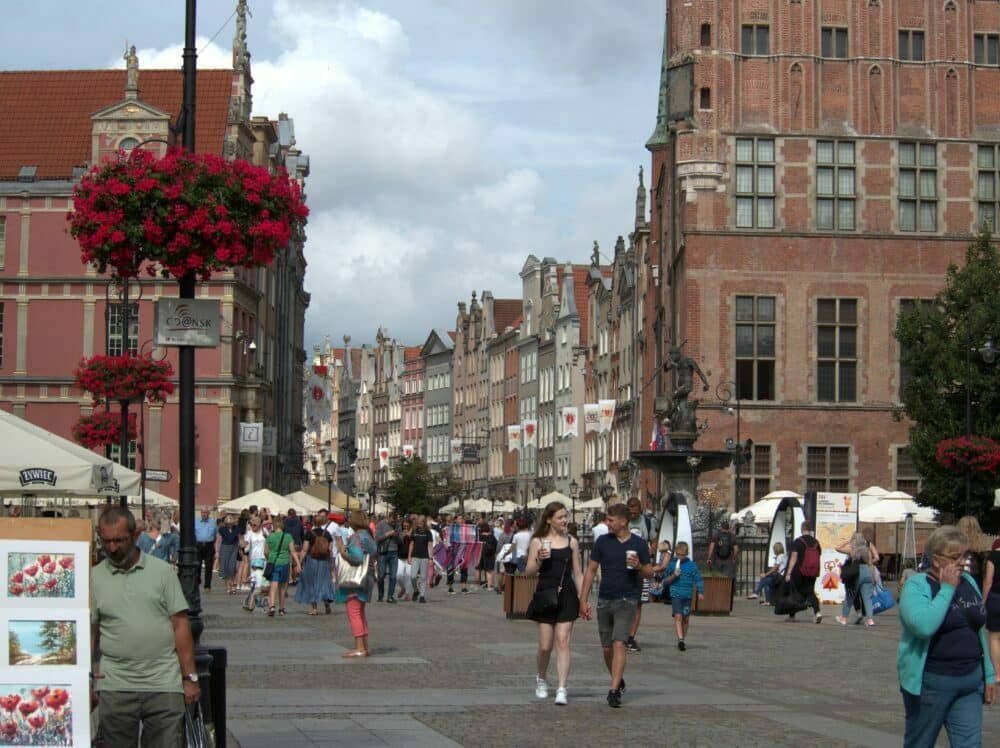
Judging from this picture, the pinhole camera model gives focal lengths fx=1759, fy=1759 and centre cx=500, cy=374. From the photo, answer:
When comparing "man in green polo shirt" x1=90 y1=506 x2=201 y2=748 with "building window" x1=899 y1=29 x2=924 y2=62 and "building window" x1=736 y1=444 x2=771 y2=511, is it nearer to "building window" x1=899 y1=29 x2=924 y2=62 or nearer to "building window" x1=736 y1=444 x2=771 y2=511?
"building window" x1=736 y1=444 x2=771 y2=511

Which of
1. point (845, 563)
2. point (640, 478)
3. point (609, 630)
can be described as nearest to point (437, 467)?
point (640, 478)

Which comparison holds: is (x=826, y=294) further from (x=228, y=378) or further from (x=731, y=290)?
(x=228, y=378)

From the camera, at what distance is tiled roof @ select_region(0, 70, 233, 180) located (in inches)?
2643

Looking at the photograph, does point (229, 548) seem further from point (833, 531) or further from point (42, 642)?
point (42, 642)

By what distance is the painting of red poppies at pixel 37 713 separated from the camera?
336 inches

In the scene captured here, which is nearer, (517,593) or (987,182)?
(517,593)

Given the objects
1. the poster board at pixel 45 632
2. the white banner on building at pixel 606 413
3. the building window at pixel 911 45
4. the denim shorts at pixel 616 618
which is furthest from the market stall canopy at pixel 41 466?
the white banner on building at pixel 606 413

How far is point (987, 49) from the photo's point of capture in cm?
5500

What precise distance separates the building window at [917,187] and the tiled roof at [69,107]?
2616 cm

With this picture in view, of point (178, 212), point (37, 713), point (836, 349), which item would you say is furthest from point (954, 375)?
point (37, 713)

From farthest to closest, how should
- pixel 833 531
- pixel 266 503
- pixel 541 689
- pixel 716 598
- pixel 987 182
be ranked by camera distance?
pixel 987 182 < pixel 266 503 < pixel 833 531 < pixel 716 598 < pixel 541 689

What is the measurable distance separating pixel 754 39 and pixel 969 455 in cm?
1990

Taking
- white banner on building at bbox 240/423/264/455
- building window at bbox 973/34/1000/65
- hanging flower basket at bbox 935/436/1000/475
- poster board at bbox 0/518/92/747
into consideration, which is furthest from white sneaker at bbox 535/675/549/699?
white banner on building at bbox 240/423/264/455

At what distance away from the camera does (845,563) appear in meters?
30.7
